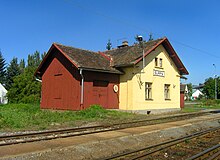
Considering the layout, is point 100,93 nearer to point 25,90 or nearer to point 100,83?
point 100,83

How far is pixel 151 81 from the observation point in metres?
23.7

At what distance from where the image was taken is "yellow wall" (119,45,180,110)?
2192cm

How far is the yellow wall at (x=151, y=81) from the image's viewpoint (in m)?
21.9

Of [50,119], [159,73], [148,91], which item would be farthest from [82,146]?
[159,73]

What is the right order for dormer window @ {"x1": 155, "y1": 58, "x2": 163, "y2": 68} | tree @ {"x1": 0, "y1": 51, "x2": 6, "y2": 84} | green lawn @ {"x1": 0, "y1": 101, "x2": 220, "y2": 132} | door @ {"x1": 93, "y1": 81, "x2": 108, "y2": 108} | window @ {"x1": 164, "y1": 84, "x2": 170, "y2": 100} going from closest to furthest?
green lawn @ {"x1": 0, "y1": 101, "x2": 220, "y2": 132}
door @ {"x1": 93, "y1": 81, "x2": 108, "y2": 108}
dormer window @ {"x1": 155, "y1": 58, "x2": 163, "y2": 68}
window @ {"x1": 164, "y1": 84, "x2": 170, "y2": 100}
tree @ {"x1": 0, "y1": 51, "x2": 6, "y2": 84}

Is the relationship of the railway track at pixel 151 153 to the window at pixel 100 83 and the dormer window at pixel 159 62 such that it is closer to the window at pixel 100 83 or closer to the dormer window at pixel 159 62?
the window at pixel 100 83

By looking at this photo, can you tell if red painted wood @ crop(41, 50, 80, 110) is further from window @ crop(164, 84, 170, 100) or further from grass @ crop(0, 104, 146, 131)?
window @ crop(164, 84, 170, 100)

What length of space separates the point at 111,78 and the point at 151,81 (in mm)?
4031

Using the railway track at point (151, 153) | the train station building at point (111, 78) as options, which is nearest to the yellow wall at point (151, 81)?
the train station building at point (111, 78)

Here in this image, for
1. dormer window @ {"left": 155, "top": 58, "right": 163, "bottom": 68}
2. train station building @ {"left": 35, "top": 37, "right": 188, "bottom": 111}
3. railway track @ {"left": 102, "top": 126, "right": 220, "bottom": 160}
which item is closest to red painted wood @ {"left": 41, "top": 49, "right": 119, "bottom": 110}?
train station building @ {"left": 35, "top": 37, "right": 188, "bottom": 111}

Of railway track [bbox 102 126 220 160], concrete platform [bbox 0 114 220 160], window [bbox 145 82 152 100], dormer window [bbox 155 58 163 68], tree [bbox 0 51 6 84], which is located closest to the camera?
railway track [bbox 102 126 220 160]

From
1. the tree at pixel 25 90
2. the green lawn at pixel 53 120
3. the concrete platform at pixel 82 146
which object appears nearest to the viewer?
the concrete platform at pixel 82 146

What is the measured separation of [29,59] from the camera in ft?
341

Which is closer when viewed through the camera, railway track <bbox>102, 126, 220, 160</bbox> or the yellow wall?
railway track <bbox>102, 126, 220, 160</bbox>
